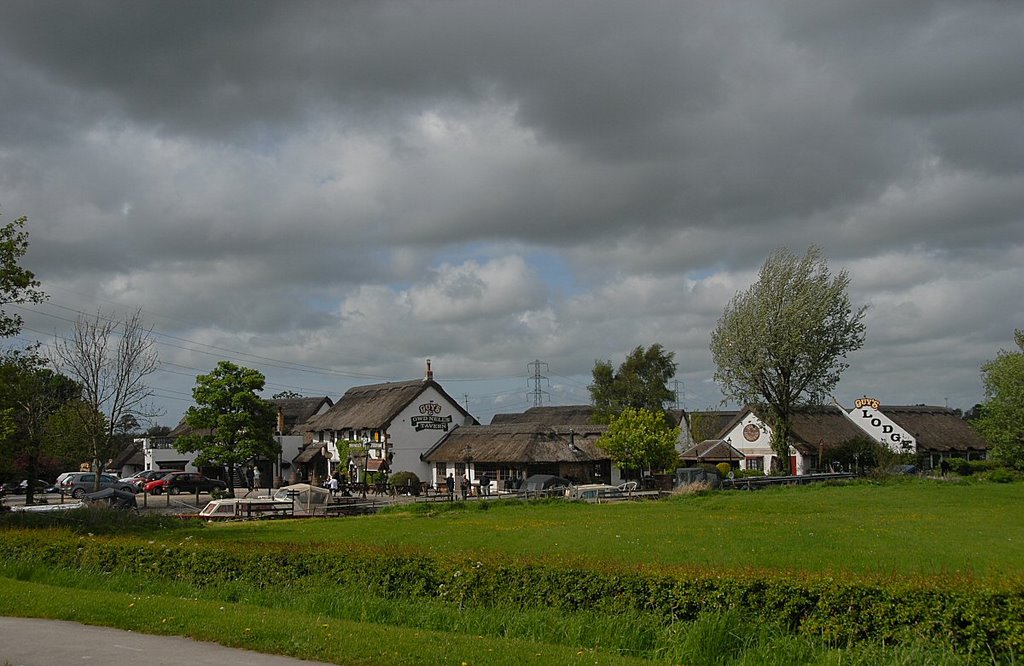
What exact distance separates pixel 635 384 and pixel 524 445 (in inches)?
1076

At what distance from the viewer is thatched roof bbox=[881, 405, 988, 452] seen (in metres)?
85.4

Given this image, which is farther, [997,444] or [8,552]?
[997,444]

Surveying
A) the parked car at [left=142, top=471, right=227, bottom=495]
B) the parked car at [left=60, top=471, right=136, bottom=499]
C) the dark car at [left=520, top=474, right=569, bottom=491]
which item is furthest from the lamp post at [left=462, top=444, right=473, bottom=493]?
the parked car at [left=60, top=471, right=136, bottom=499]

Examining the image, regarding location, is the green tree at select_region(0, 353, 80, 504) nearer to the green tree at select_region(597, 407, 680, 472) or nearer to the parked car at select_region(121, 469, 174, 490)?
the parked car at select_region(121, 469, 174, 490)

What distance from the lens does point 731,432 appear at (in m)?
80.4

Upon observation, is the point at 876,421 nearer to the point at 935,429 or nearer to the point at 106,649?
the point at 935,429

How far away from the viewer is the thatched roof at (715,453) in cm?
7588

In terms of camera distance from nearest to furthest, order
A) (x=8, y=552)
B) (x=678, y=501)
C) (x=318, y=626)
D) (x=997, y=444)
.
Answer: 1. (x=318, y=626)
2. (x=8, y=552)
3. (x=678, y=501)
4. (x=997, y=444)

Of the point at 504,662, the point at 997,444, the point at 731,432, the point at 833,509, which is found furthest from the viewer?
the point at 731,432

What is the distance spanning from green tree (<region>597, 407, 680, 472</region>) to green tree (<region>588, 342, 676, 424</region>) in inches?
1130

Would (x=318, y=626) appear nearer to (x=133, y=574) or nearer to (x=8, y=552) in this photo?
(x=133, y=574)

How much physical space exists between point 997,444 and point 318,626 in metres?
65.2

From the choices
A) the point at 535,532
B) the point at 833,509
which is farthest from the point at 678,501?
the point at 535,532

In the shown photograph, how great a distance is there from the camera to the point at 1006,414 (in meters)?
65.2
